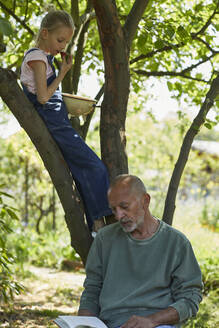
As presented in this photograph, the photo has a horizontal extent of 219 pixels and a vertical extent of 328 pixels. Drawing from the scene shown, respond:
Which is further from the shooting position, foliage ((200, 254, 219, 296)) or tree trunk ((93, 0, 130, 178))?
foliage ((200, 254, 219, 296))

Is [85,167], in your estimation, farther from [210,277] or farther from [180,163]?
[210,277]

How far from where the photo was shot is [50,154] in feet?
8.69

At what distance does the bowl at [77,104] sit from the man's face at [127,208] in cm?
75

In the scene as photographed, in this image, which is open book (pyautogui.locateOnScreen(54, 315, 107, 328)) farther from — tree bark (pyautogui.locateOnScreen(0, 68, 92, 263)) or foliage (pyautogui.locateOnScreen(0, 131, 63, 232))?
foliage (pyautogui.locateOnScreen(0, 131, 63, 232))

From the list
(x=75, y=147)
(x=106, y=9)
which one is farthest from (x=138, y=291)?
(x=106, y=9)

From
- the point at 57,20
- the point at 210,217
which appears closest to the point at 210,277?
the point at 57,20

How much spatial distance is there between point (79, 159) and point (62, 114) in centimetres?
28

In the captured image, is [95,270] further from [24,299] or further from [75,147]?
[24,299]

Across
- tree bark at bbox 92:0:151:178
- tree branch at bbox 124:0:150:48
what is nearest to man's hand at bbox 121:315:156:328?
tree bark at bbox 92:0:151:178

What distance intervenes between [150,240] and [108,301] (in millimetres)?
369

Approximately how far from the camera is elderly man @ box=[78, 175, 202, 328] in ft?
7.80

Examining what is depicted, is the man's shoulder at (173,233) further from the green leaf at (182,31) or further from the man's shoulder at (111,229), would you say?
the green leaf at (182,31)

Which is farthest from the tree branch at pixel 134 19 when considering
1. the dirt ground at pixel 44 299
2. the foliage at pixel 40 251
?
the foliage at pixel 40 251

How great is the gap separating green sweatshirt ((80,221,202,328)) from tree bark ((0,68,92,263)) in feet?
1.00
